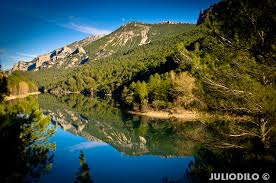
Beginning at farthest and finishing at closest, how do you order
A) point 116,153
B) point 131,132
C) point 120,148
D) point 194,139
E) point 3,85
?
point 131,132 → point 120,148 → point 116,153 → point 3,85 → point 194,139

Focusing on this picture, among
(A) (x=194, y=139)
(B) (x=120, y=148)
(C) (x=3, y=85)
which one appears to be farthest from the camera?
(B) (x=120, y=148)

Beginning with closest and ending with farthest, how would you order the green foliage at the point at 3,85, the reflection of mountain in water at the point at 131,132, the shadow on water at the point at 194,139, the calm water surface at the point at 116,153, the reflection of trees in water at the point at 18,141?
the shadow on water at the point at 194,139 < the green foliage at the point at 3,85 < the reflection of trees in water at the point at 18,141 < the calm water surface at the point at 116,153 < the reflection of mountain in water at the point at 131,132

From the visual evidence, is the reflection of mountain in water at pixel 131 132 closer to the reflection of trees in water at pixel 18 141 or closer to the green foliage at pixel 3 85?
the reflection of trees in water at pixel 18 141

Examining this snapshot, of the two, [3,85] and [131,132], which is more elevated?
[3,85]

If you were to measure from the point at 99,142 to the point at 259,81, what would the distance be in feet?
171

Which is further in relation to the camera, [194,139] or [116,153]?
[116,153]

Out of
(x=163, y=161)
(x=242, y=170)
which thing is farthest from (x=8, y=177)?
(x=163, y=161)

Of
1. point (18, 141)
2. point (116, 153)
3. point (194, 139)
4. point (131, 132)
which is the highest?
point (194, 139)

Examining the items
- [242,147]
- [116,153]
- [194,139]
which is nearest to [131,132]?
[116,153]

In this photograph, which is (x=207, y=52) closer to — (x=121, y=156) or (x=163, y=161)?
(x=163, y=161)

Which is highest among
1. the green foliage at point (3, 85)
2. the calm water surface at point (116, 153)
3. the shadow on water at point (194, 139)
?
the green foliage at point (3, 85)

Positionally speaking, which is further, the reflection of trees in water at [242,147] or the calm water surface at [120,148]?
the calm water surface at [120,148]

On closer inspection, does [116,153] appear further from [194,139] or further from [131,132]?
[194,139]

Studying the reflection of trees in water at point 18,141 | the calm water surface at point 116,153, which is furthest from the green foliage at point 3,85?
the calm water surface at point 116,153
